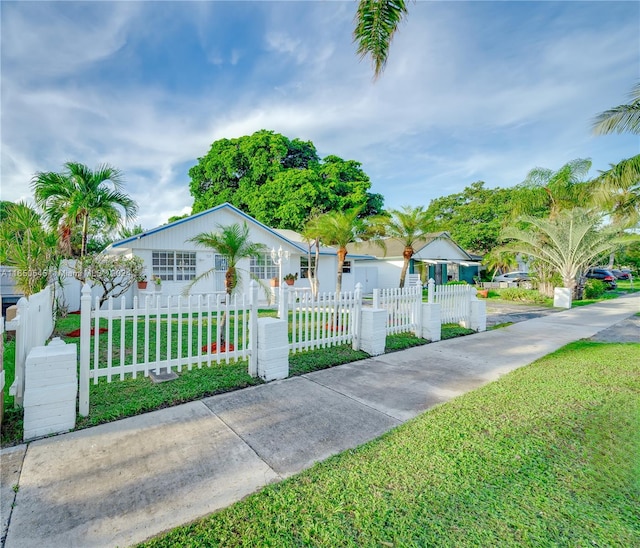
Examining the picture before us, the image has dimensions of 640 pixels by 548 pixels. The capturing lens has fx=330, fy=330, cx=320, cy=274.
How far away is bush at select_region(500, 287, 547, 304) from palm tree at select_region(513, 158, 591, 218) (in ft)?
16.1

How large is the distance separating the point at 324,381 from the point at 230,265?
348 cm

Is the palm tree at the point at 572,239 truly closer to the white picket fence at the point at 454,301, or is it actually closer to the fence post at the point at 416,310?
the white picket fence at the point at 454,301

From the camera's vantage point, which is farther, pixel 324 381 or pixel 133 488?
pixel 324 381

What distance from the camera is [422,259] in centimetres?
2517

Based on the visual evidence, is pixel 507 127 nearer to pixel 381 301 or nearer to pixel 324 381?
pixel 381 301

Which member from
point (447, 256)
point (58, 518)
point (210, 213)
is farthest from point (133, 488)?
point (447, 256)

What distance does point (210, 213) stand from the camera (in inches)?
621

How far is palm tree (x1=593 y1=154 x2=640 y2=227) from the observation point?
1159cm

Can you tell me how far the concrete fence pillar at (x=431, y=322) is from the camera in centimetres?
794

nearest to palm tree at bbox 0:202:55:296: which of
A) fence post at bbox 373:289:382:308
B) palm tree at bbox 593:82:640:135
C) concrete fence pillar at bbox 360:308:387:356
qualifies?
concrete fence pillar at bbox 360:308:387:356

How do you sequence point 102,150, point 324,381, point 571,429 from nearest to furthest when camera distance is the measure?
point 571,429
point 324,381
point 102,150

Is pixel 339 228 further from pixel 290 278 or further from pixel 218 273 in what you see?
pixel 218 273

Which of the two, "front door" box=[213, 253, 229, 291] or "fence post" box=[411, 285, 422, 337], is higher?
"front door" box=[213, 253, 229, 291]

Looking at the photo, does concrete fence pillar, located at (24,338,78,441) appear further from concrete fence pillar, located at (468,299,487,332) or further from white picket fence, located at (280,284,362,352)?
concrete fence pillar, located at (468,299,487,332)
